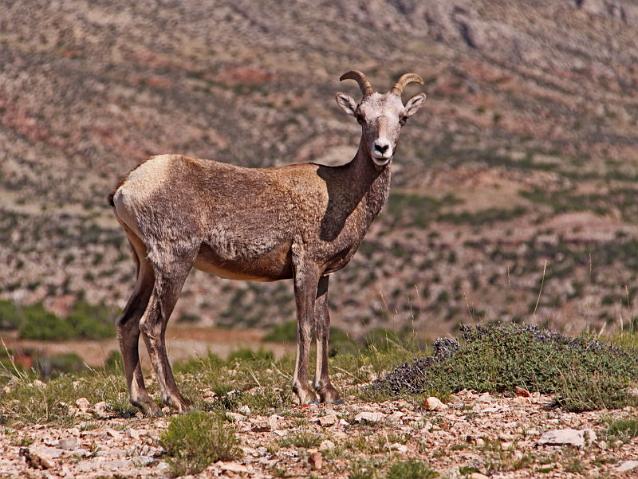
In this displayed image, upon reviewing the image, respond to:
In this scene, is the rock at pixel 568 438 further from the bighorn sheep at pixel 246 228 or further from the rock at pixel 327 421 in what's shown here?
the bighorn sheep at pixel 246 228

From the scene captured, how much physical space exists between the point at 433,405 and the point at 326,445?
5.43 feet

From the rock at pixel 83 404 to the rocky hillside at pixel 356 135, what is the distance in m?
11.4

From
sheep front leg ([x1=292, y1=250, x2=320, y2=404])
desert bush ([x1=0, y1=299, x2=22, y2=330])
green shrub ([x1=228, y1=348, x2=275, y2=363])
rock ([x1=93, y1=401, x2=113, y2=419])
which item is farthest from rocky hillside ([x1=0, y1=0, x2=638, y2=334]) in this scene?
rock ([x1=93, y1=401, x2=113, y2=419])

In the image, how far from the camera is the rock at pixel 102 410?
356 inches

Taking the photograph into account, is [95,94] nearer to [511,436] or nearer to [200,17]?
[200,17]

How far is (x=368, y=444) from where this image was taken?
7.06 m

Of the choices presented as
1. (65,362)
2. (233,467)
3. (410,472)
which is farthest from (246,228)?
(65,362)

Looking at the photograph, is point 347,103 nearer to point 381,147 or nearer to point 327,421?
point 381,147

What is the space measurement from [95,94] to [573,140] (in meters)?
30.0

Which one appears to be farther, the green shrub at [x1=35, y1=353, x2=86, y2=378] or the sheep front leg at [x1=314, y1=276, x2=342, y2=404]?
the green shrub at [x1=35, y1=353, x2=86, y2=378]

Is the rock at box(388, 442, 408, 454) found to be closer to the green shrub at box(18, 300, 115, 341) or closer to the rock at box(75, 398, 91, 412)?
the rock at box(75, 398, 91, 412)

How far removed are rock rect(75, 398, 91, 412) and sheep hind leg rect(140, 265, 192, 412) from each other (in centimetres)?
117

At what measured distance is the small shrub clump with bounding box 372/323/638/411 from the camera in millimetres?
8742

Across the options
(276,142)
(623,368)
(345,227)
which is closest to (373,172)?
(345,227)
